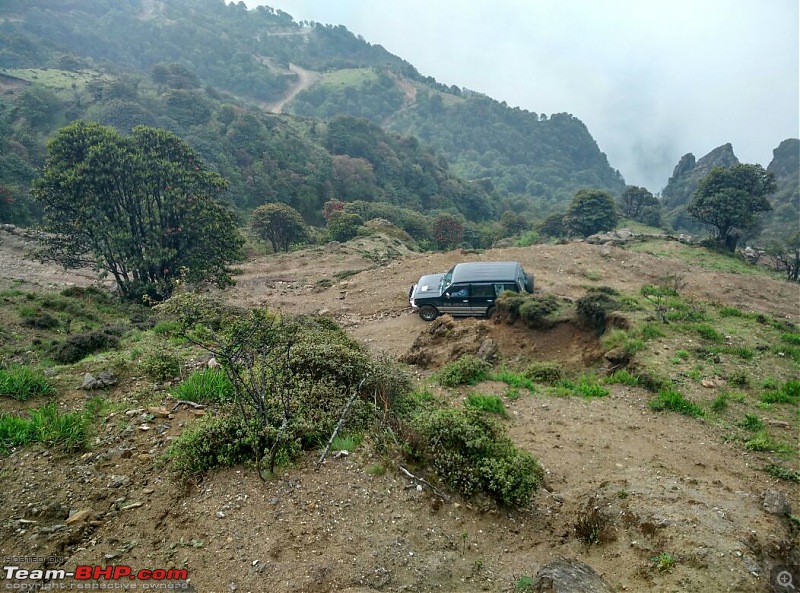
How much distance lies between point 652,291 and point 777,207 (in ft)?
212

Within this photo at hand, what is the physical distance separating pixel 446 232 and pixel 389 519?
36.0 m

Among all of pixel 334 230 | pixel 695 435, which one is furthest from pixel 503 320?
pixel 334 230

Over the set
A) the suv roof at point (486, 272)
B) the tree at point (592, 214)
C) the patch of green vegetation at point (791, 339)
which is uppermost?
the tree at point (592, 214)

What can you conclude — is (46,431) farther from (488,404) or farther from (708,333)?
(708,333)

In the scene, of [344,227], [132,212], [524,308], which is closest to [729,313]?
[524,308]

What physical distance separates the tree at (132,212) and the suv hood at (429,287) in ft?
25.4

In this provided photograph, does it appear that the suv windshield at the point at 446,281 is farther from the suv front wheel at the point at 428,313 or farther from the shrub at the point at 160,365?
the shrub at the point at 160,365

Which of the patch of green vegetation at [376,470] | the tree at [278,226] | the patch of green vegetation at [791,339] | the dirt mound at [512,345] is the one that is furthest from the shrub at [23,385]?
the tree at [278,226]

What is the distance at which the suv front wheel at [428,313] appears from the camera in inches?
595

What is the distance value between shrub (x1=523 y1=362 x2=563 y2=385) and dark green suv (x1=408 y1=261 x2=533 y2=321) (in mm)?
4062

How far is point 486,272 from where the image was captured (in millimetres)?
14805

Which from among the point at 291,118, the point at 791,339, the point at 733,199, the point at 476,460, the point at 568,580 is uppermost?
the point at 291,118

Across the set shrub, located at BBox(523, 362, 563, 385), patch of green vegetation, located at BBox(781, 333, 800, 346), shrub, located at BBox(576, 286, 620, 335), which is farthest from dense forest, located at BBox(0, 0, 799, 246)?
shrub, located at BBox(523, 362, 563, 385)

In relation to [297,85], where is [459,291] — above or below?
below
